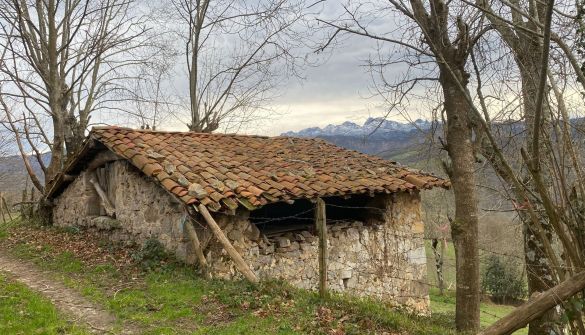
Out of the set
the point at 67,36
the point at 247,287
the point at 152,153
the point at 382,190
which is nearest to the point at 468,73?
the point at 382,190

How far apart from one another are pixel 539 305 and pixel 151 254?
6304 mm

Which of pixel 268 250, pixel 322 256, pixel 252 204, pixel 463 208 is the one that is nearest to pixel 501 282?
pixel 268 250

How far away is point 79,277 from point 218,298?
273 cm

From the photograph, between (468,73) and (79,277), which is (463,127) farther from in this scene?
(79,277)

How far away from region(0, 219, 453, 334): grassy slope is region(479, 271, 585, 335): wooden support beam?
2.35 m

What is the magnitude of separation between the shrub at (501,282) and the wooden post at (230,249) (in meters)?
21.3

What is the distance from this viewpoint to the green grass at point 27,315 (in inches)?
188

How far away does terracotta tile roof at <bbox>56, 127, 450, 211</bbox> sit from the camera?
6891 mm

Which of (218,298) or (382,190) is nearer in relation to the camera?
(218,298)

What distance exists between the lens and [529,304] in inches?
94.8

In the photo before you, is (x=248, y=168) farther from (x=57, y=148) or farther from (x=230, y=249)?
(x=57, y=148)

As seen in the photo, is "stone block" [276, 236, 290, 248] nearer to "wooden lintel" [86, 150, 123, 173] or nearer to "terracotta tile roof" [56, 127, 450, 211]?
"terracotta tile roof" [56, 127, 450, 211]

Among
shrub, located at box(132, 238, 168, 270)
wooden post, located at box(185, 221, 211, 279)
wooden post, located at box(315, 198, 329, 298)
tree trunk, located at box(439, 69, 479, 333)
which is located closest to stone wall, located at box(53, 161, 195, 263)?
shrub, located at box(132, 238, 168, 270)

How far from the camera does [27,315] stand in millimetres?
5191
